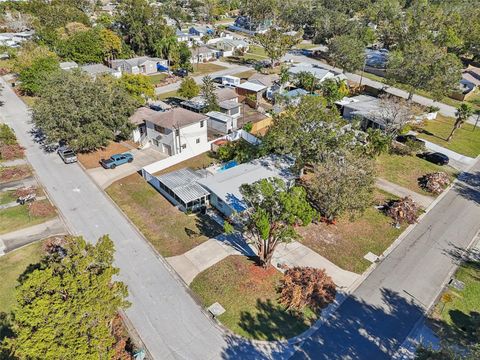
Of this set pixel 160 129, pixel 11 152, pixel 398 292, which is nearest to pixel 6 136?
pixel 11 152

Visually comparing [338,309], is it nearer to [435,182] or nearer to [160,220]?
[160,220]

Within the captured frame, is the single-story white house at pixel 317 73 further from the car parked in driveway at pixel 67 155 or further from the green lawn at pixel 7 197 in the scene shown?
→ the green lawn at pixel 7 197

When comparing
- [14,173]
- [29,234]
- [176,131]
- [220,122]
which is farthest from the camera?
[220,122]

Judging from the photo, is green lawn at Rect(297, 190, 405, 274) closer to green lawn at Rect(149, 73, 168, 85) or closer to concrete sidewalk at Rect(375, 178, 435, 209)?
concrete sidewalk at Rect(375, 178, 435, 209)

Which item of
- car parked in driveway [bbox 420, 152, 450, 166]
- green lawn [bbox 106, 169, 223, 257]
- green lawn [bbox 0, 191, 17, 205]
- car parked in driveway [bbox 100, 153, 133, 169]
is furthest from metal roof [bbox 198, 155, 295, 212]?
car parked in driveway [bbox 420, 152, 450, 166]

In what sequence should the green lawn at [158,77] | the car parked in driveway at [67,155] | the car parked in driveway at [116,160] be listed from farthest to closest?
1. the green lawn at [158,77]
2. the car parked in driveway at [67,155]
3. the car parked in driveway at [116,160]

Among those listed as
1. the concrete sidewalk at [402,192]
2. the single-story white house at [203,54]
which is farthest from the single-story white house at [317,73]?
the concrete sidewalk at [402,192]

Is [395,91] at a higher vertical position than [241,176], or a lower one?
lower
